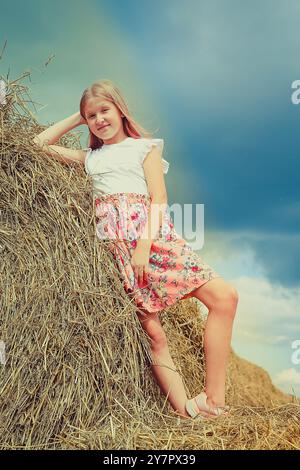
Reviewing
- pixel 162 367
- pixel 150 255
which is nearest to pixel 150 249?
pixel 150 255

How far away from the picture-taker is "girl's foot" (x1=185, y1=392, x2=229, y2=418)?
218cm

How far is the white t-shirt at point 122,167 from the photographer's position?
2271mm

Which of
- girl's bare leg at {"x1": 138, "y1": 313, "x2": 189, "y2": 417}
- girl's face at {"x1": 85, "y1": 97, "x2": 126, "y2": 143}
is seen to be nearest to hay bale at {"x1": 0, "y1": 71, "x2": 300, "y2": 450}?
girl's bare leg at {"x1": 138, "y1": 313, "x2": 189, "y2": 417}

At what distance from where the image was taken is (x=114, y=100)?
2.30 metres

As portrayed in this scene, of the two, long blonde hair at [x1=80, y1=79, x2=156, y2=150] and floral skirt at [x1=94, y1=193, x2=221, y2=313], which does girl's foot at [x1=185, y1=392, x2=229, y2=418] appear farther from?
long blonde hair at [x1=80, y1=79, x2=156, y2=150]

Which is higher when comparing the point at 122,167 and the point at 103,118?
the point at 103,118

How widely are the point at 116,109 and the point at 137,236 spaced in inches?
18.3

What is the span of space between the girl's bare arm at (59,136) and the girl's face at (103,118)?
0.08 meters

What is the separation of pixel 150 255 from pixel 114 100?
560 mm

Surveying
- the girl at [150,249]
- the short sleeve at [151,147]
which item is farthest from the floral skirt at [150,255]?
the short sleeve at [151,147]

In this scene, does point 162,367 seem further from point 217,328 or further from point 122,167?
point 122,167

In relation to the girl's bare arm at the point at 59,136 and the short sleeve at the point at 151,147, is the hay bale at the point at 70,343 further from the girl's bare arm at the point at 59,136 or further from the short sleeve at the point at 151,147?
the short sleeve at the point at 151,147

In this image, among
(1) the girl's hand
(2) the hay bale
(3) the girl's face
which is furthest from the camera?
(3) the girl's face
